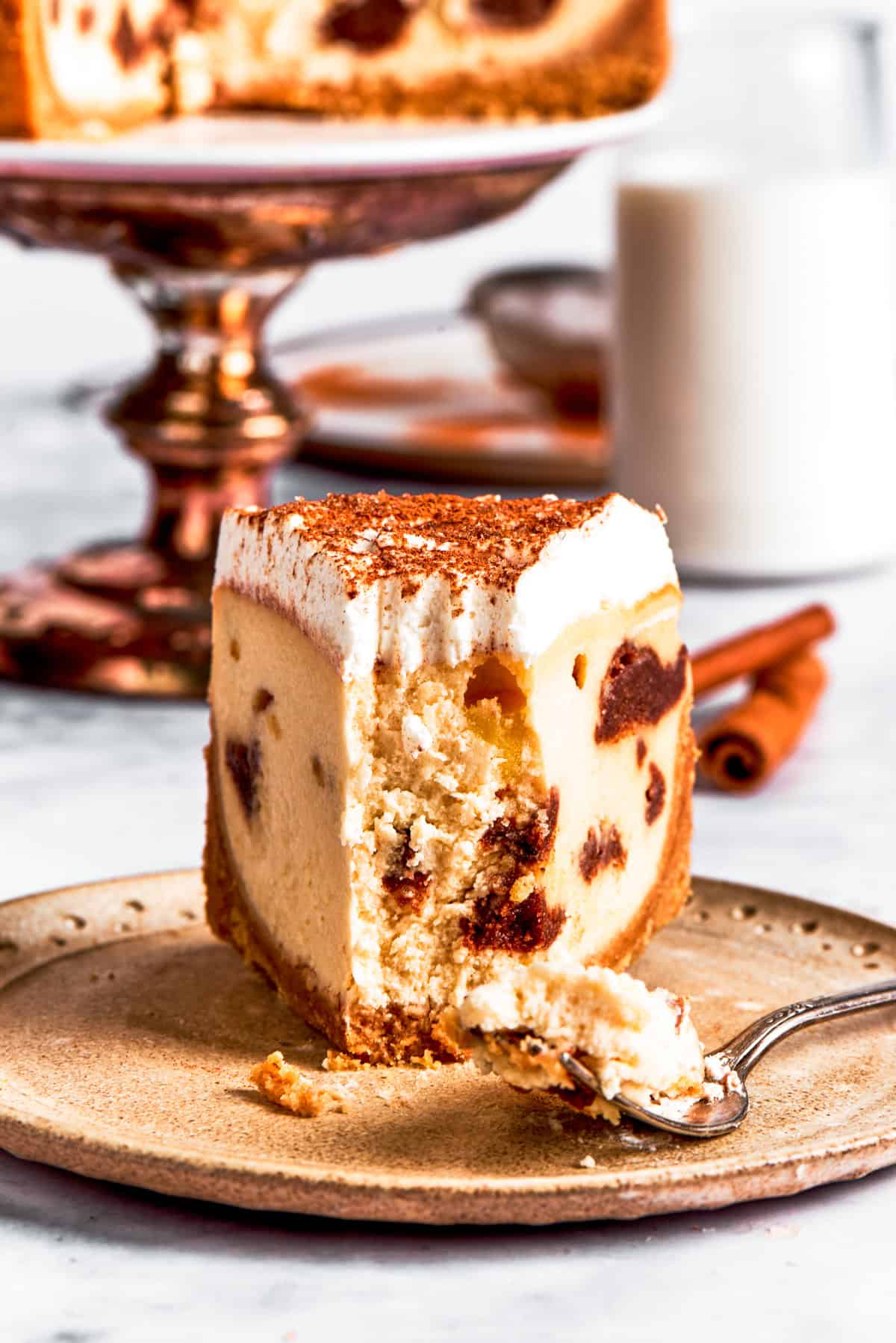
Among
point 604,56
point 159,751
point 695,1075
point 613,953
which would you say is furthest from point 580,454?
point 695,1075

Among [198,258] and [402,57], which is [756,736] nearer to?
[198,258]

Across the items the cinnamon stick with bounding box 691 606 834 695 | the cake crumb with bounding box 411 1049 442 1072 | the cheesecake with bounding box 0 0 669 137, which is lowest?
the cinnamon stick with bounding box 691 606 834 695

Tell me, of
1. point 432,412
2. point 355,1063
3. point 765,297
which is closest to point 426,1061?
point 355,1063

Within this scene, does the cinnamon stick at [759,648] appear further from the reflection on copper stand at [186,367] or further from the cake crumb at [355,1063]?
the cake crumb at [355,1063]

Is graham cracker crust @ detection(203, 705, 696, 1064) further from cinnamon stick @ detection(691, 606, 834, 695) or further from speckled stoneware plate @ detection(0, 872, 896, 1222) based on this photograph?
cinnamon stick @ detection(691, 606, 834, 695)

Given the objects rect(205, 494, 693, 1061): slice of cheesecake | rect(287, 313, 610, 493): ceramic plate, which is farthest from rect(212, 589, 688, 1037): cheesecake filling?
rect(287, 313, 610, 493): ceramic plate

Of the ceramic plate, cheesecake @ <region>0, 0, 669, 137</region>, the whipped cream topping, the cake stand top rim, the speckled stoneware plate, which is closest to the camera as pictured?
the speckled stoneware plate

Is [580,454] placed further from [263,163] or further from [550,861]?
[550,861]

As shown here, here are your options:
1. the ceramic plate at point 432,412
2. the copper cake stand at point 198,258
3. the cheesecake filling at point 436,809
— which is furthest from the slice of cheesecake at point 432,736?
the ceramic plate at point 432,412
